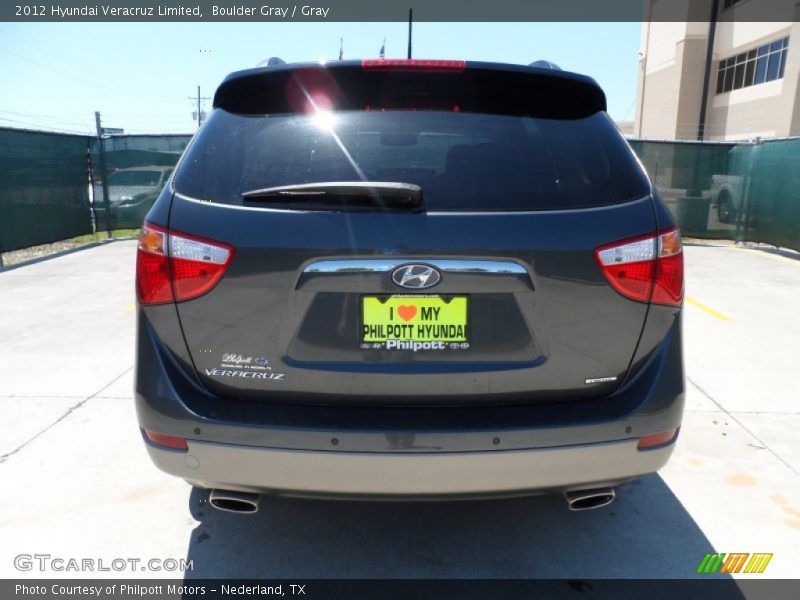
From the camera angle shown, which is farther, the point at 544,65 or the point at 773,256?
the point at 773,256

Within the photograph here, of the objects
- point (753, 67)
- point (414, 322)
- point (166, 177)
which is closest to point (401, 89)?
point (414, 322)

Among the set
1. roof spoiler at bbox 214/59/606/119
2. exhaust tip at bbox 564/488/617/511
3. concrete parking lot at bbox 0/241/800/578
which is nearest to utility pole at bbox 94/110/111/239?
concrete parking lot at bbox 0/241/800/578

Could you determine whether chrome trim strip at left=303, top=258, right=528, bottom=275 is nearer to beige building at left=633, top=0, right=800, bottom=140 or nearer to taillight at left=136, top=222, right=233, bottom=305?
taillight at left=136, top=222, right=233, bottom=305

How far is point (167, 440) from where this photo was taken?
197cm

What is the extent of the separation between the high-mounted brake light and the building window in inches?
1229

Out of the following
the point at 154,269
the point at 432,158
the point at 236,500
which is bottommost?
the point at 236,500

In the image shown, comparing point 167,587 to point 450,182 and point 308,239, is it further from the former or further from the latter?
point 450,182

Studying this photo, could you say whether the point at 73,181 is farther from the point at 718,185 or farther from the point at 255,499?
the point at 718,185

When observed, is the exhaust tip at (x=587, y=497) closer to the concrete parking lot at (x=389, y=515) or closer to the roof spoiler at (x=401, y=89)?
the concrete parking lot at (x=389, y=515)

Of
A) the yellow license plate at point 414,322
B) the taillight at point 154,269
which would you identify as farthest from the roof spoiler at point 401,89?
the yellow license plate at point 414,322

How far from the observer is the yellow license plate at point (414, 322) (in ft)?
6.16

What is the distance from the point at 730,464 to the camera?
3205mm

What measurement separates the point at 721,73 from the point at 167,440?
39634 mm

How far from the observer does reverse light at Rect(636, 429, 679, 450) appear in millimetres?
1979
